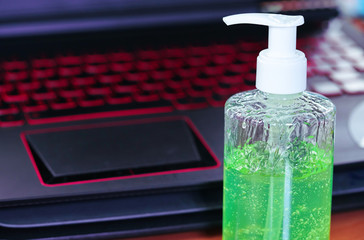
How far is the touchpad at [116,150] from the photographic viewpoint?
46cm

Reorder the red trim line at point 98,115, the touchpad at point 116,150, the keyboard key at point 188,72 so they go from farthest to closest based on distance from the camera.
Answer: the keyboard key at point 188,72 → the red trim line at point 98,115 → the touchpad at point 116,150

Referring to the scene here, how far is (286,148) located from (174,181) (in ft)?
A: 0.32

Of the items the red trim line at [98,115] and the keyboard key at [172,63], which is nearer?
the red trim line at [98,115]

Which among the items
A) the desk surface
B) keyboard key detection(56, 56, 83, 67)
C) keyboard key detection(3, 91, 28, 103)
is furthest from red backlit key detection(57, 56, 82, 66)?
the desk surface

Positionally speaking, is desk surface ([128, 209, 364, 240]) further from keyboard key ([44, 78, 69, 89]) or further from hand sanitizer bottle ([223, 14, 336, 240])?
keyboard key ([44, 78, 69, 89])

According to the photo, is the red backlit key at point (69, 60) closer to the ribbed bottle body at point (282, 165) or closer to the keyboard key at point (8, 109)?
the keyboard key at point (8, 109)

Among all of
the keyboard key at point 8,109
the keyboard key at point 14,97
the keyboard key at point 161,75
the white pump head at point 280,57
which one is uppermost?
the white pump head at point 280,57

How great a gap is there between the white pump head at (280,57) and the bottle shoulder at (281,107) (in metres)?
0.02

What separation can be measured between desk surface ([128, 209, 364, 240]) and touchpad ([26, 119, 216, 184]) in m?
0.06

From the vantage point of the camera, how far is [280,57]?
371mm

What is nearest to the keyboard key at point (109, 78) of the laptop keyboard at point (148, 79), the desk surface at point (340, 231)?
the laptop keyboard at point (148, 79)

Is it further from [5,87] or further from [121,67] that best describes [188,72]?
[5,87]

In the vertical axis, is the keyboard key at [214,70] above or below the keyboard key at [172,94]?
above

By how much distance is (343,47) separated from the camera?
0.73 m
